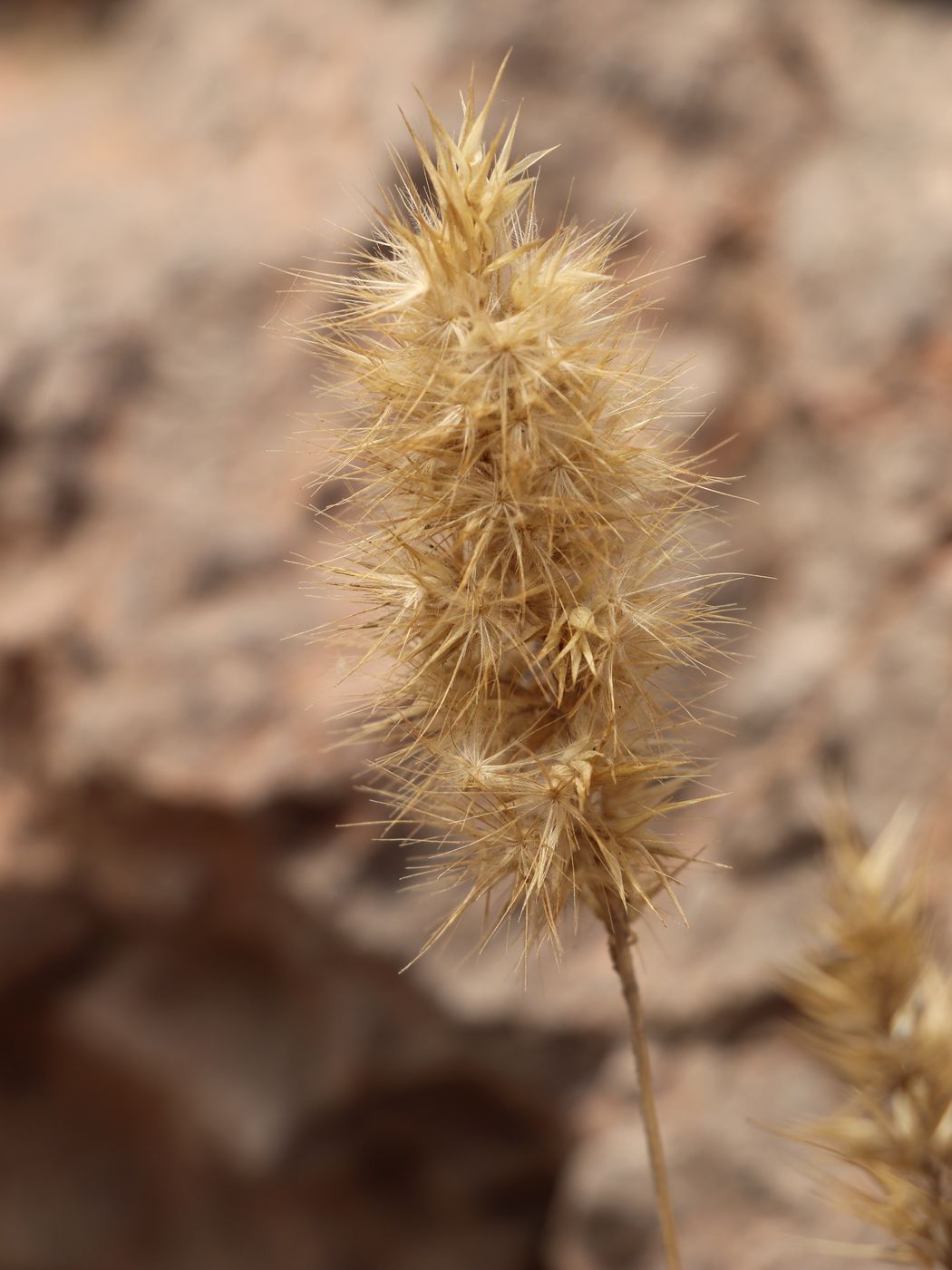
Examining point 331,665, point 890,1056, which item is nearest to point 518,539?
point 890,1056

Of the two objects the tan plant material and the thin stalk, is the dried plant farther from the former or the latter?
the tan plant material

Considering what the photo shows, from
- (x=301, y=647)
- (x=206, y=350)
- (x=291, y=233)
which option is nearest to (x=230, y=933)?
(x=301, y=647)

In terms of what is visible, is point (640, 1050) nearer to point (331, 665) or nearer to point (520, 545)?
point (520, 545)

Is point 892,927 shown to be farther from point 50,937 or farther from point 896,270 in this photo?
point 50,937

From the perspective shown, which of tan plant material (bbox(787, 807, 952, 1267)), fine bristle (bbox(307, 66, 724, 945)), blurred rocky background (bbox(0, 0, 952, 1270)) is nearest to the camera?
fine bristle (bbox(307, 66, 724, 945))

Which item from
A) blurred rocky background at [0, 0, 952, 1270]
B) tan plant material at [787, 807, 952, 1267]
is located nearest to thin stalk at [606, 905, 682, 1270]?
tan plant material at [787, 807, 952, 1267]

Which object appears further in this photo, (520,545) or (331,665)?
(331,665)
